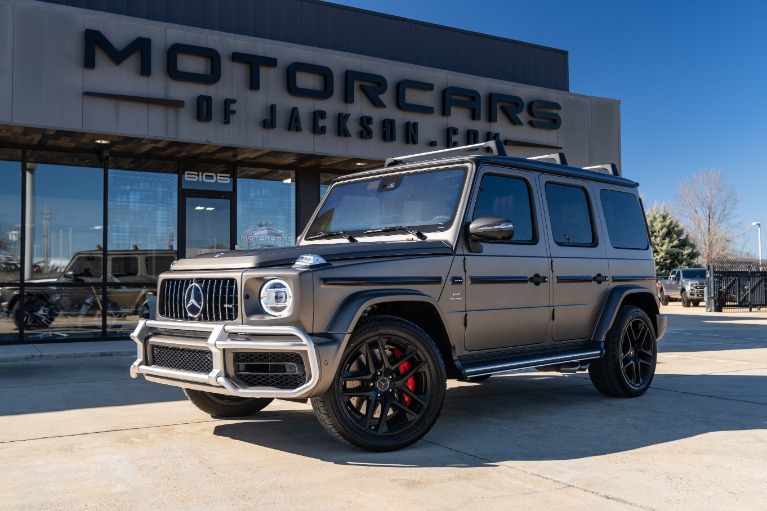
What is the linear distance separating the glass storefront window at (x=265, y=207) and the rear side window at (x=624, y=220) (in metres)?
8.61

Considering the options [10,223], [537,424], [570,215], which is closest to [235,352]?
[537,424]

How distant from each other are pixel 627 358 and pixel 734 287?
929 inches

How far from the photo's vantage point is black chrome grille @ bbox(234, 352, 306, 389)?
4.47 metres

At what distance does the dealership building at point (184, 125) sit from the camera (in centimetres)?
1171

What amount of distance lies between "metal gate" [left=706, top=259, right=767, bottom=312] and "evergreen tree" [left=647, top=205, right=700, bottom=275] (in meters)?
24.5

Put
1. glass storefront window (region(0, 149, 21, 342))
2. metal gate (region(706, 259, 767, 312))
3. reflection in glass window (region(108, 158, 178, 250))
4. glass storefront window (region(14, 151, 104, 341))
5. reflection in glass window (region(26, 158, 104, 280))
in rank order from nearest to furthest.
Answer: glass storefront window (region(0, 149, 21, 342)), glass storefront window (region(14, 151, 104, 341)), reflection in glass window (region(26, 158, 104, 280)), reflection in glass window (region(108, 158, 178, 250)), metal gate (region(706, 259, 767, 312))

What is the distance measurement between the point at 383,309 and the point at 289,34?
36.3ft

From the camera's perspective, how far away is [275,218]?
15.5 m

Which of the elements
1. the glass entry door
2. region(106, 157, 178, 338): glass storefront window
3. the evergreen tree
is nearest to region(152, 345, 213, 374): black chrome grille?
region(106, 157, 178, 338): glass storefront window

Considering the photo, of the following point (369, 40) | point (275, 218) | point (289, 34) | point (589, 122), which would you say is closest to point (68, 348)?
point (275, 218)

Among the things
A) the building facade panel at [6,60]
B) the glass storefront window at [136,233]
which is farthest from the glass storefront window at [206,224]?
the building facade panel at [6,60]

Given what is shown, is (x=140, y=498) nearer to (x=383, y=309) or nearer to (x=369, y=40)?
(x=383, y=309)

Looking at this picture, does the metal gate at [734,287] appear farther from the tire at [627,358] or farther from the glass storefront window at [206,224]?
the tire at [627,358]

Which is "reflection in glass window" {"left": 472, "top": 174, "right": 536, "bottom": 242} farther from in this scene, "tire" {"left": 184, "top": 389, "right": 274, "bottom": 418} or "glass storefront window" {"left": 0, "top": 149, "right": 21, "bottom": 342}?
"glass storefront window" {"left": 0, "top": 149, "right": 21, "bottom": 342}
